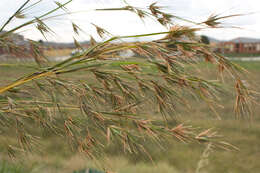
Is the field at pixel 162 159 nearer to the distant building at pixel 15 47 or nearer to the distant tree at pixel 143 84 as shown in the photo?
the distant building at pixel 15 47

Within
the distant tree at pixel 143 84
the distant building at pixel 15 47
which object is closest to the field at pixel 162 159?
the distant building at pixel 15 47

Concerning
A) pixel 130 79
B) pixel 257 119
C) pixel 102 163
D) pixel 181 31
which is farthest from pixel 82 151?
pixel 257 119

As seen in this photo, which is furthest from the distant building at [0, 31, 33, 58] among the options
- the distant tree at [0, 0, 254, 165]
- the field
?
the distant tree at [0, 0, 254, 165]

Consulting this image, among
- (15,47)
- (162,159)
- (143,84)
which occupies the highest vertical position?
(15,47)

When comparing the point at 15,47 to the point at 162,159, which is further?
the point at 162,159

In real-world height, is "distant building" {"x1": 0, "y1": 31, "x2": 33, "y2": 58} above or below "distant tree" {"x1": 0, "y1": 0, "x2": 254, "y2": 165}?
above

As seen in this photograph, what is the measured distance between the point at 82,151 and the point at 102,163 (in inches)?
4.3

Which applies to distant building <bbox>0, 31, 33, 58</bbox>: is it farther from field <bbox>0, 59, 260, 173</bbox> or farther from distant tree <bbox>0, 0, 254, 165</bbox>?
distant tree <bbox>0, 0, 254, 165</bbox>

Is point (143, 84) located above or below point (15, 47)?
below

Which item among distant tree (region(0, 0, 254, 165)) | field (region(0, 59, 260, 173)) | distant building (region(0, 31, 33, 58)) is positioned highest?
distant building (region(0, 31, 33, 58))

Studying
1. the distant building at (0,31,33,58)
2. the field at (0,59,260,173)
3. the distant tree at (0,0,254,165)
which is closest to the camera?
the distant tree at (0,0,254,165)

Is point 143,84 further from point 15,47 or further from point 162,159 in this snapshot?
point 162,159

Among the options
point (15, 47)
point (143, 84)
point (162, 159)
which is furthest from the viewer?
point (162, 159)

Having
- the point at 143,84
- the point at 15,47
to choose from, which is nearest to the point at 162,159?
the point at 15,47
